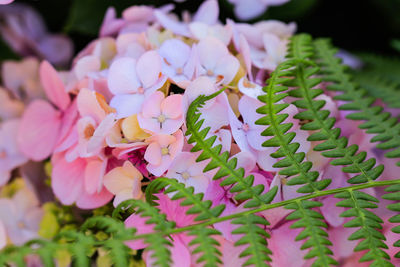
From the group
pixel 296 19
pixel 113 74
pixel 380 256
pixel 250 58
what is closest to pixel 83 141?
pixel 113 74

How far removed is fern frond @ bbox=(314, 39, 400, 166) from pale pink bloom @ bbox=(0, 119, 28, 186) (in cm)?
44

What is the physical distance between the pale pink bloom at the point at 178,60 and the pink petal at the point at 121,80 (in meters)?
0.04

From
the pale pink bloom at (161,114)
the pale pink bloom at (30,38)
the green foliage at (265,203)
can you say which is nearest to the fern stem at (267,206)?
the green foliage at (265,203)

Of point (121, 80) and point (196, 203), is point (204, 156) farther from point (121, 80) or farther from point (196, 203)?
point (121, 80)

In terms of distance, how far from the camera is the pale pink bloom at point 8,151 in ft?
2.02

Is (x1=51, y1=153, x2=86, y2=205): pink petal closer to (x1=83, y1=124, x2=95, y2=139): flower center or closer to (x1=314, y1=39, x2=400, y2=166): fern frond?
(x1=83, y1=124, x2=95, y2=139): flower center

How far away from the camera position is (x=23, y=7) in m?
0.78

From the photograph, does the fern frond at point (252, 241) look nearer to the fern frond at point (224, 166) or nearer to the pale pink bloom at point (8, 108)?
the fern frond at point (224, 166)

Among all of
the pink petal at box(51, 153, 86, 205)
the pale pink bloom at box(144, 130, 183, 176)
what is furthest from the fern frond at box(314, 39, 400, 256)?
the pink petal at box(51, 153, 86, 205)

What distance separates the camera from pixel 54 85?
22.2 inches

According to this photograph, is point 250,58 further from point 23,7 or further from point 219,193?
point 23,7

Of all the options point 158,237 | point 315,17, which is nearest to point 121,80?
point 158,237

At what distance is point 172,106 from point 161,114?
14 mm

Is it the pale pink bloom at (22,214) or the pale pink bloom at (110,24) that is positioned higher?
the pale pink bloom at (110,24)
